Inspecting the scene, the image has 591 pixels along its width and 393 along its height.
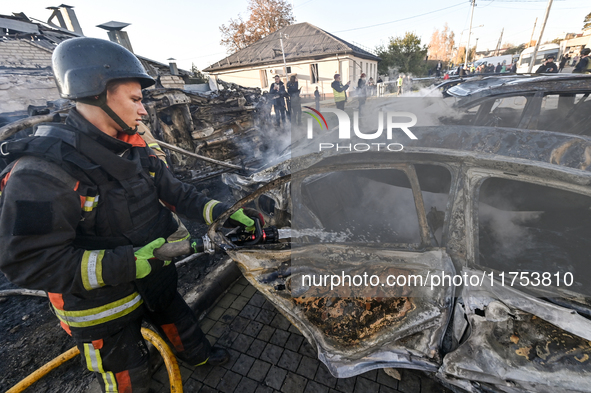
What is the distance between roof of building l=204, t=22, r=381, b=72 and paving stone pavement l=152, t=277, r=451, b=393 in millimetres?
21608

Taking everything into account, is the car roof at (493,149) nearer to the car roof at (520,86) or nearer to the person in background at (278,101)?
the car roof at (520,86)

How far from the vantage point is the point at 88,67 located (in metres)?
1.46

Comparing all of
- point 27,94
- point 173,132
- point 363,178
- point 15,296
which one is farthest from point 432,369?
point 27,94

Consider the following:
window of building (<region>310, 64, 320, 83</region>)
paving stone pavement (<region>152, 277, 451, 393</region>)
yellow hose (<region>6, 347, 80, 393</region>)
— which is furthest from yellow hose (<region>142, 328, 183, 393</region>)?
window of building (<region>310, 64, 320, 83</region>)

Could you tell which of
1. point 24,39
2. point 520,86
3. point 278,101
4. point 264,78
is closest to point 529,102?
point 520,86

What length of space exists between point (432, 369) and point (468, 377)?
161 mm

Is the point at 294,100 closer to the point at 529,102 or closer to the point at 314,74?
the point at 529,102

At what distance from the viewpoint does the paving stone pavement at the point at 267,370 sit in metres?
1.85

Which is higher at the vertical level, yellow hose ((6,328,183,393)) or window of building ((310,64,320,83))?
window of building ((310,64,320,83))

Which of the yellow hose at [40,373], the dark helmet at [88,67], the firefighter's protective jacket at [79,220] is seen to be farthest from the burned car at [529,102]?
the yellow hose at [40,373]

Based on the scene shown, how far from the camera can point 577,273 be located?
2080 mm

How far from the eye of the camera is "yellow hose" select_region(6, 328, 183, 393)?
1.69 m

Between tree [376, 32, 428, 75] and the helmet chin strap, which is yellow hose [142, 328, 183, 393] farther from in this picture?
tree [376, 32, 428, 75]

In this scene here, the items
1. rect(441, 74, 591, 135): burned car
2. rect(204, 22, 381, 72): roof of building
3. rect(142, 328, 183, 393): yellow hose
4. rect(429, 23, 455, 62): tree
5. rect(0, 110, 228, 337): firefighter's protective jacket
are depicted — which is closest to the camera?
rect(0, 110, 228, 337): firefighter's protective jacket
